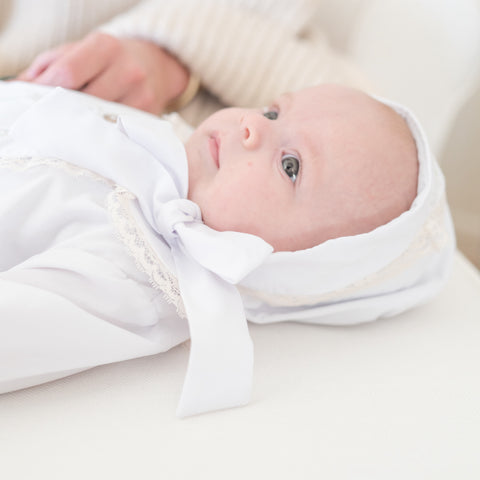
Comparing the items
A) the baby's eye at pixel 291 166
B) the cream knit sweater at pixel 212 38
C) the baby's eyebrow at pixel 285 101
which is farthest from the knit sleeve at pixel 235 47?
the baby's eye at pixel 291 166

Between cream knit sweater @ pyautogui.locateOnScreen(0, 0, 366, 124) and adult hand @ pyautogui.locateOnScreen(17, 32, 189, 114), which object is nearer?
adult hand @ pyautogui.locateOnScreen(17, 32, 189, 114)

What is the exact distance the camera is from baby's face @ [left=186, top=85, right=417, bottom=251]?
0.79m

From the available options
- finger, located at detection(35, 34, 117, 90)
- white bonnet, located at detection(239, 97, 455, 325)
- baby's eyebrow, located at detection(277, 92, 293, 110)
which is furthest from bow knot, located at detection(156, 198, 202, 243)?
finger, located at detection(35, 34, 117, 90)

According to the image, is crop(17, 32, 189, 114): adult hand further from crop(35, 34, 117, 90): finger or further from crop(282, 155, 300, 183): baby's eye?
crop(282, 155, 300, 183): baby's eye

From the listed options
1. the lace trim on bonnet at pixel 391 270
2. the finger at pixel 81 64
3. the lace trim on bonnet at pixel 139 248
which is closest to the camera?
the lace trim on bonnet at pixel 139 248

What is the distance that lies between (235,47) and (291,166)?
517 mm

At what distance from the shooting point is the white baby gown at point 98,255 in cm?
64

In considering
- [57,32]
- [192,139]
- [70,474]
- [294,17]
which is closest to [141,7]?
[57,32]

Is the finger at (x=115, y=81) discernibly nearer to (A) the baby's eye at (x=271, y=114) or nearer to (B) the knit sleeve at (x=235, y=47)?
(B) the knit sleeve at (x=235, y=47)

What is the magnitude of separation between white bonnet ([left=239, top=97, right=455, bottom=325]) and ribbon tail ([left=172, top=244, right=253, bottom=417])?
0.34ft

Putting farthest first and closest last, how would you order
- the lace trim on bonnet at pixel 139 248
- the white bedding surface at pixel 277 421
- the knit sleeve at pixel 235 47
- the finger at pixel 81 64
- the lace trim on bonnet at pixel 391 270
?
the knit sleeve at pixel 235 47
the finger at pixel 81 64
the lace trim on bonnet at pixel 391 270
the lace trim on bonnet at pixel 139 248
the white bedding surface at pixel 277 421

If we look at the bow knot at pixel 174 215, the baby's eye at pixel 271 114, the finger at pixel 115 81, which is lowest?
the finger at pixel 115 81

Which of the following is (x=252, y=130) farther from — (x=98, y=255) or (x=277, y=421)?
(x=277, y=421)

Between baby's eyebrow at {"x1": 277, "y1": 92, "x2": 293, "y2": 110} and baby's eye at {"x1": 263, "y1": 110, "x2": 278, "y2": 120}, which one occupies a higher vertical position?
baby's eyebrow at {"x1": 277, "y1": 92, "x2": 293, "y2": 110}
